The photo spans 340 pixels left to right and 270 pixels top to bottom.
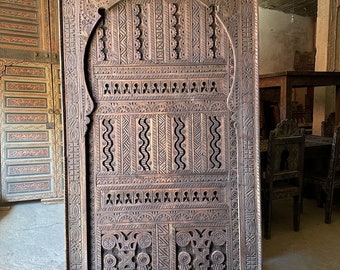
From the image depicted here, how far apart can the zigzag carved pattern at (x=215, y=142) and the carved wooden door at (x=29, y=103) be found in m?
2.46

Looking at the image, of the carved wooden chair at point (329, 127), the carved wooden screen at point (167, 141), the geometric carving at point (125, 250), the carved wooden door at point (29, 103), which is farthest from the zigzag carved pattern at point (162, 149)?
the carved wooden chair at point (329, 127)

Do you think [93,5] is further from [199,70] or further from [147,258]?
[147,258]

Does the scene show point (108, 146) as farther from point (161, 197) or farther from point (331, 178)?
point (331, 178)

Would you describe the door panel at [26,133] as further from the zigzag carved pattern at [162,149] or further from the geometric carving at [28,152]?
the zigzag carved pattern at [162,149]

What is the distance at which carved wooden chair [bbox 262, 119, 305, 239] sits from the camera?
2309mm

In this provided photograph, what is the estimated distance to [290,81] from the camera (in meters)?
3.01

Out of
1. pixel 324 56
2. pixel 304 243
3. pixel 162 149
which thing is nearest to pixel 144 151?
pixel 162 149

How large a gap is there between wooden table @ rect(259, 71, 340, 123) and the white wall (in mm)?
3225

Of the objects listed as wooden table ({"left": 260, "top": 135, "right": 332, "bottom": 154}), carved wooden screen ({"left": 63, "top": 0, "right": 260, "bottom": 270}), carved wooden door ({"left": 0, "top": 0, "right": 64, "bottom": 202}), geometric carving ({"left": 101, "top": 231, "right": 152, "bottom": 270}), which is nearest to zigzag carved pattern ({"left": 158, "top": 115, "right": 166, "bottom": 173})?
carved wooden screen ({"left": 63, "top": 0, "right": 260, "bottom": 270})

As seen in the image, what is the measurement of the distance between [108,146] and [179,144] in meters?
0.36

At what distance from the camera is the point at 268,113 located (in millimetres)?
5441

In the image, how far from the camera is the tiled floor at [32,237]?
202 cm

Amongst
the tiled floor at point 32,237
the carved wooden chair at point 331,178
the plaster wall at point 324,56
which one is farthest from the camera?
the plaster wall at point 324,56

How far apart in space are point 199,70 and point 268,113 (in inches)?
168
